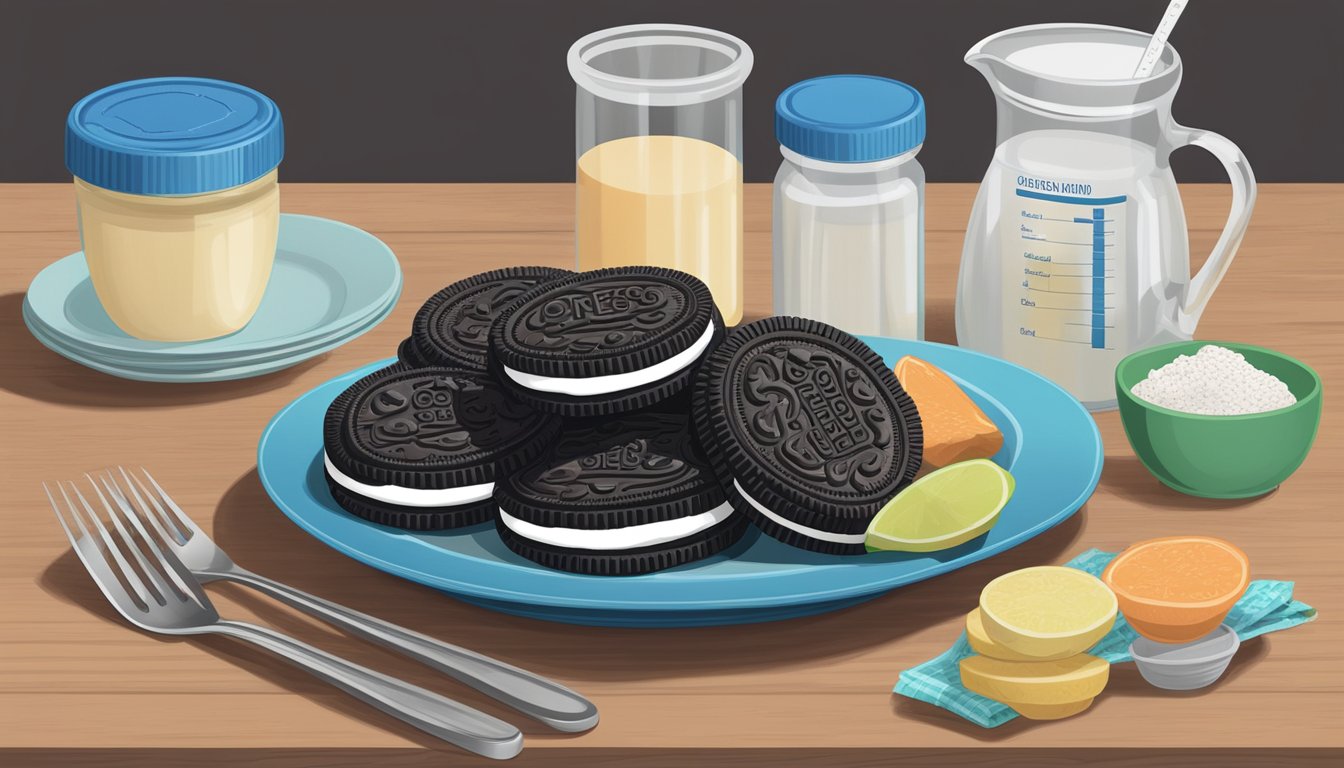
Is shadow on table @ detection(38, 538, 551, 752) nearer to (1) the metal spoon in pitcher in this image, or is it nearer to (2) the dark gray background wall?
(1) the metal spoon in pitcher

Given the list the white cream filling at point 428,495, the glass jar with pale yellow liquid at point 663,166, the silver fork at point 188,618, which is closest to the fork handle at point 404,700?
the silver fork at point 188,618

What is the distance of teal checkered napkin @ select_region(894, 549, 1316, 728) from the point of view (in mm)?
1090

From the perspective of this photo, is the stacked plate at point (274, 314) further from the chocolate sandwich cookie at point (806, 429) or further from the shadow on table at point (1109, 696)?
the shadow on table at point (1109, 696)

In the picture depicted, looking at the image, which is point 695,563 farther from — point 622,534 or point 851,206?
point 851,206

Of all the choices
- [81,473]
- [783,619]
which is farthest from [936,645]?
[81,473]

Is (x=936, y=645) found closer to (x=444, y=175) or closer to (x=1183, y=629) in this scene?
(x=1183, y=629)

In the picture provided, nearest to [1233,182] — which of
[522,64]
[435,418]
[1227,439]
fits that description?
[1227,439]

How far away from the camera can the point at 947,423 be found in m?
1.33

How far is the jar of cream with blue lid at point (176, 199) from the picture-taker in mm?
1451

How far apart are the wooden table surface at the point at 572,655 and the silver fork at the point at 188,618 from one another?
1 centimetres

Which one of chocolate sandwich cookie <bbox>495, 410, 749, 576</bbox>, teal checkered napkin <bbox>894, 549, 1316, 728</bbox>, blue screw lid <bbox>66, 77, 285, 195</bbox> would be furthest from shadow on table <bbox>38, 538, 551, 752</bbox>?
blue screw lid <bbox>66, 77, 285, 195</bbox>

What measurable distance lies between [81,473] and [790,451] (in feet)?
1.81

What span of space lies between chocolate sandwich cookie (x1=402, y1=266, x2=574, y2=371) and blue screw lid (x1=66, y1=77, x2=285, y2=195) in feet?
0.67

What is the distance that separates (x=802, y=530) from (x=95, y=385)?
2.15 ft
